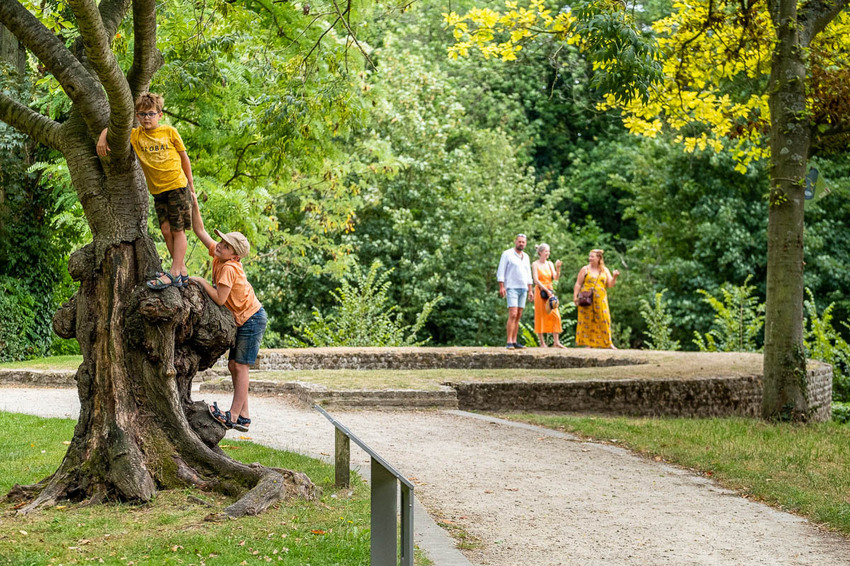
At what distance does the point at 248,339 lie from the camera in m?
A: 7.96

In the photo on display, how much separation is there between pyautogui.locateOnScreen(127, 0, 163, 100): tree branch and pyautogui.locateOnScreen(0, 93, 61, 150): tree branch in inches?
29.4

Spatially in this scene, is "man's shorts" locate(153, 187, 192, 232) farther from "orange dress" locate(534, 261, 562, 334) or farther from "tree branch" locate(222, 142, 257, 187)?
"orange dress" locate(534, 261, 562, 334)

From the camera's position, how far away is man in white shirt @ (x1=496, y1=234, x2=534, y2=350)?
18.5 meters

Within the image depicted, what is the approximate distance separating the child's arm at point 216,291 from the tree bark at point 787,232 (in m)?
7.58

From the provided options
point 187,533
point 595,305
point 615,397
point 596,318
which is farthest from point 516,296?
point 187,533

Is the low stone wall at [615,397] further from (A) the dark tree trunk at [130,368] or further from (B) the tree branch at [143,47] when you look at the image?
(B) the tree branch at [143,47]

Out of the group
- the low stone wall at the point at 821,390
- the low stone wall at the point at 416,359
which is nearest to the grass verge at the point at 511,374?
the low stone wall at the point at 821,390

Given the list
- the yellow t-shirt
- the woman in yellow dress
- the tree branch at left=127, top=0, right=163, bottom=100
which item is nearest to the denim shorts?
the yellow t-shirt

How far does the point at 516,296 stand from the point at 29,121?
12202 mm

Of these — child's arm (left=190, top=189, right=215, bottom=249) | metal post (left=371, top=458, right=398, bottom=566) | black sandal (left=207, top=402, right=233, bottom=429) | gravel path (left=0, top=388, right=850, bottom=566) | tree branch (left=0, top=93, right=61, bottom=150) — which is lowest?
gravel path (left=0, top=388, right=850, bottom=566)

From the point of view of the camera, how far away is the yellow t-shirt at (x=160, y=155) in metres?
7.11

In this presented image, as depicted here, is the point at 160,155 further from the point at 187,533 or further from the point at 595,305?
the point at 595,305

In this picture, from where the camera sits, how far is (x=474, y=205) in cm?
2952

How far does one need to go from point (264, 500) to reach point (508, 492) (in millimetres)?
2207
